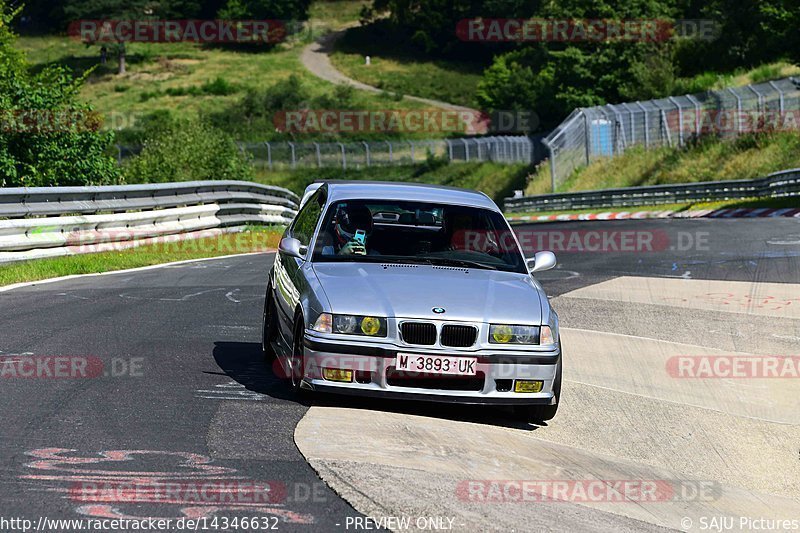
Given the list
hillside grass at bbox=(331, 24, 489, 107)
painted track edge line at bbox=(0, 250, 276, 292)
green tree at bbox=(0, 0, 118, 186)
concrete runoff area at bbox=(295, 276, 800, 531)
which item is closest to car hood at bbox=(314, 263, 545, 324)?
concrete runoff area at bbox=(295, 276, 800, 531)

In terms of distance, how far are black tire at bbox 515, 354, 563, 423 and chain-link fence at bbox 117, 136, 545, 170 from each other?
59735 millimetres

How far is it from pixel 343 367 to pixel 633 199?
111ft

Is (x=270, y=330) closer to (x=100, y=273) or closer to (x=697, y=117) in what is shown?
(x=100, y=273)

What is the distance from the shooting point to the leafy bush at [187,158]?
29234 mm

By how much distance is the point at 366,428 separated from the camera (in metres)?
7.16

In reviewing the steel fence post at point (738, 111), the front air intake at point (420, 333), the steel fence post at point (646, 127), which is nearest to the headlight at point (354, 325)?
the front air intake at point (420, 333)

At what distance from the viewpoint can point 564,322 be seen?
42.2ft

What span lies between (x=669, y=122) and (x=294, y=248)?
40164mm

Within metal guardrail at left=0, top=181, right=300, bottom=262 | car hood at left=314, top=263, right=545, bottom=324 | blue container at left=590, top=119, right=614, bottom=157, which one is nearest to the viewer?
car hood at left=314, top=263, right=545, bottom=324

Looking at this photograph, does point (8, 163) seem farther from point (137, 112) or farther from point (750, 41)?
point (137, 112)

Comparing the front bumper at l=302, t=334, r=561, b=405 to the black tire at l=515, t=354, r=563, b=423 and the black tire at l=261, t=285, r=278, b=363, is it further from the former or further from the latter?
the black tire at l=261, t=285, r=278, b=363

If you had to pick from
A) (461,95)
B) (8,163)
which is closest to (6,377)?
(8,163)

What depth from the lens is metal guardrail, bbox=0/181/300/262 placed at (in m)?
16.1

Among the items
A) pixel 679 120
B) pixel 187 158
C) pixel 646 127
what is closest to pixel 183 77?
pixel 646 127
